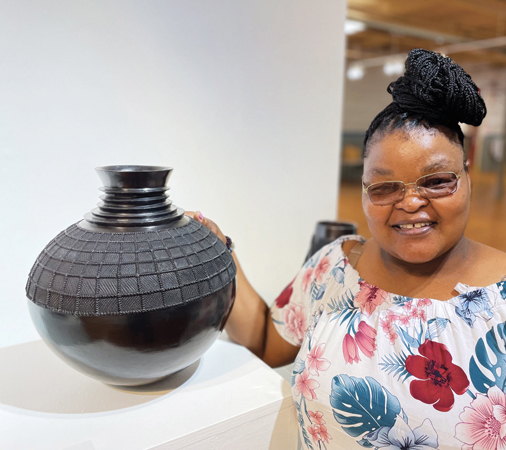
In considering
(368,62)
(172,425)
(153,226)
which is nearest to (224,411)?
(172,425)

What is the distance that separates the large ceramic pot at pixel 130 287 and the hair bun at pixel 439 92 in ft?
1.59

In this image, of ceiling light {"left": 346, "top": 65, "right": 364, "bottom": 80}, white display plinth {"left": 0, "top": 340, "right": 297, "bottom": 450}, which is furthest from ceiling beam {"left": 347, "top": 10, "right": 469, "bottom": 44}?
white display plinth {"left": 0, "top": 340, "right": 297, "bottom": 450}

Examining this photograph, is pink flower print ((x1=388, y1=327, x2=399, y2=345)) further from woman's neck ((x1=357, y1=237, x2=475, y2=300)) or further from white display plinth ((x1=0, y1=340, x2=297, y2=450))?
white display plinth ((x1=0, y1=340, x2=297, y2=450))

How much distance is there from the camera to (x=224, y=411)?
871mm

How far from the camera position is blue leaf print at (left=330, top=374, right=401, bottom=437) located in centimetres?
82

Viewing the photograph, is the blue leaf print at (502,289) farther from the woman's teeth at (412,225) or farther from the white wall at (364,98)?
the white wall at (364,98)

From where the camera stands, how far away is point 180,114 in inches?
50.6

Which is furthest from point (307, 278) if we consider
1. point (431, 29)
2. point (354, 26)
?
point (431, 29)

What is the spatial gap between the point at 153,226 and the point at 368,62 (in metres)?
6.25

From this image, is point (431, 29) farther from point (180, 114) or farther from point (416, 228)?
point (416, 228)

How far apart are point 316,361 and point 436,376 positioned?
23 centimetres

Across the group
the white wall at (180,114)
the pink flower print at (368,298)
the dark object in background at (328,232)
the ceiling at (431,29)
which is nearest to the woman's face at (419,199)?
the pink flower print at (368,298)

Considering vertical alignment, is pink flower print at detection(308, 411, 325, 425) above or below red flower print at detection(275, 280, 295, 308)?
below

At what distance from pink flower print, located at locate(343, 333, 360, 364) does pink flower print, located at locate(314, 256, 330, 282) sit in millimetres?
215
